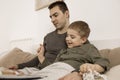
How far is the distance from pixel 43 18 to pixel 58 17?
0.84 metres

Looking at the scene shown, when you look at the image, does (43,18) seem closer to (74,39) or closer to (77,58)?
(74,39)

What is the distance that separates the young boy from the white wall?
335 millimetres

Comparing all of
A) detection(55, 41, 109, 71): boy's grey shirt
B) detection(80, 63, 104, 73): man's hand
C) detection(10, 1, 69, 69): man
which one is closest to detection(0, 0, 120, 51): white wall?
detection(10, 1, 69, 69): man

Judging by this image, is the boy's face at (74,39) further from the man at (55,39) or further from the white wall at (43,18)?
the white wall at (43,18)

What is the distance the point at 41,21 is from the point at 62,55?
4.02 feet

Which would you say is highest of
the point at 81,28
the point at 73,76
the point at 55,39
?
the point at 81,28

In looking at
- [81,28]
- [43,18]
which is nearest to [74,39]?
[81,28]

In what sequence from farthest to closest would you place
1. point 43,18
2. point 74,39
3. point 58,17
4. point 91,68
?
1. point 43,18
2. point 58,17
3. point 74,39
4. point 91,68

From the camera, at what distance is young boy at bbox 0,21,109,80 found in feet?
4.33

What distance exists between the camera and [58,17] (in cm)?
188

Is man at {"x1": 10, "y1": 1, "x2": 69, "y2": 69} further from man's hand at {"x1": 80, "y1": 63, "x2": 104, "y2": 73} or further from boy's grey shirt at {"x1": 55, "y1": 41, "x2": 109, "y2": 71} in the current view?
man's hand at {"x1": 80, "y1": 63, "x2": 104, "y2": 73}

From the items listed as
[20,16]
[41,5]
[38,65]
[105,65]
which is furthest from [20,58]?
[105,65]

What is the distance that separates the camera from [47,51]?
195 centimetres

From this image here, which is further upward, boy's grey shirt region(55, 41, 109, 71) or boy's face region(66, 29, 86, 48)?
boy's face region(66, 29, 86, 48)
